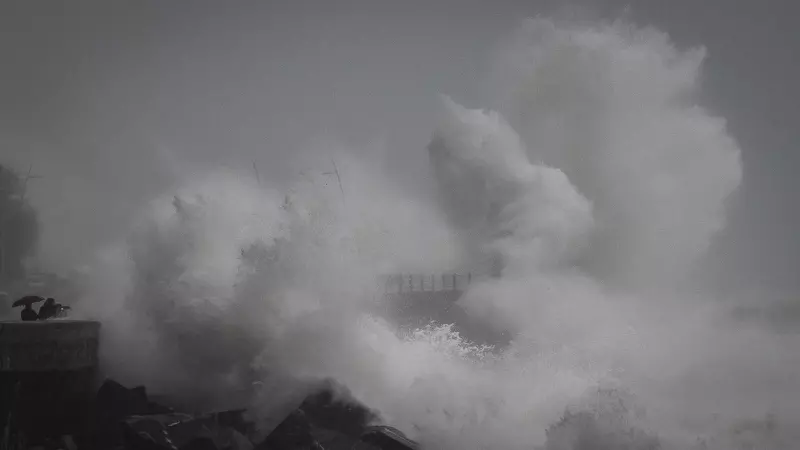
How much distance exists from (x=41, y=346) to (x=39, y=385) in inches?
60.6

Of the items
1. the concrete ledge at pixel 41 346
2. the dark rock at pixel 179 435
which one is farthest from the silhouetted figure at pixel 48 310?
the dark rock at pixel 179 435

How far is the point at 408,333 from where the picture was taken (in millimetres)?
42594

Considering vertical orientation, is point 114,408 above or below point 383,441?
above

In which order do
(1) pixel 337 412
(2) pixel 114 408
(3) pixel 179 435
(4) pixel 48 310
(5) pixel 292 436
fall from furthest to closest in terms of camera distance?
(4) pixel 48 310 → (2) pixel 114 408 → (1) pixel 337 412 → (5) pixel 292 436 → (3) pixel 179 435

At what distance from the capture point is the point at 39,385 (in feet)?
90.2

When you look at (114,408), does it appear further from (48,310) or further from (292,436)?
(292,436)

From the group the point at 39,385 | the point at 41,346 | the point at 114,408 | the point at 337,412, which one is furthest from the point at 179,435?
the point at 41,346

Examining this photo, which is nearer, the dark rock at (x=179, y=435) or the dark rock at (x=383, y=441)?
the dark rock at (x=179, y=435)

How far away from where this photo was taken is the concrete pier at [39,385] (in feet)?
88.4

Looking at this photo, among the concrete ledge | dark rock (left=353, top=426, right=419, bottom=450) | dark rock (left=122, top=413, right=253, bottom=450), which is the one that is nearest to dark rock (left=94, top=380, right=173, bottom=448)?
the concrete ledge

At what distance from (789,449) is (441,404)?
49.1 ft

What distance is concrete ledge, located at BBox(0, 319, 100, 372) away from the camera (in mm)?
27391

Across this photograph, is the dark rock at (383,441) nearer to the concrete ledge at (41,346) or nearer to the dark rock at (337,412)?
the dark rock at (337,412)

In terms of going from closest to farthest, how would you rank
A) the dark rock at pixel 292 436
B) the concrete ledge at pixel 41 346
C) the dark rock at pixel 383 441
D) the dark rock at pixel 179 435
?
the dark rock at pixel 179 435 → the dark rock at pixel 383 441 → the dark rock at pixel 292 436 → the concrete ledge at pixel 41 346
